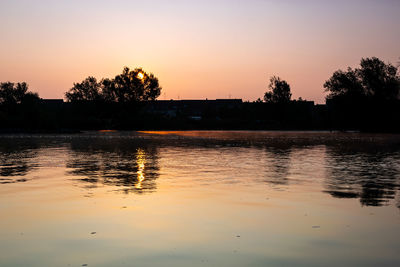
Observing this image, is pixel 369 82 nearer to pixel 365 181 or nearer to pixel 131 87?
pixel 131 87

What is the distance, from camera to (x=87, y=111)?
161625 mm

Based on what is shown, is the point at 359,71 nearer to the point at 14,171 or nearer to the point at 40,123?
the point at 40,123

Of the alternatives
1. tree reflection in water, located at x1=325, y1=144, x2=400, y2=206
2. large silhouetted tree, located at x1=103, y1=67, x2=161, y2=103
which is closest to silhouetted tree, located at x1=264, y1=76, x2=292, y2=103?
large silhouetted tree, located at x1=103, y1=67, x2=161, y2=103

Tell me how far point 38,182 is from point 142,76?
138m

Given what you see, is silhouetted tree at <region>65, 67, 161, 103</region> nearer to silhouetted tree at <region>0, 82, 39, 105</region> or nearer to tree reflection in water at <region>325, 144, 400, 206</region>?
silhouetted tree at <region>0, 82, 39, 105</region>

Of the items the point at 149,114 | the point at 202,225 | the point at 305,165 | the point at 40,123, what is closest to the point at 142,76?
the point at 149,114

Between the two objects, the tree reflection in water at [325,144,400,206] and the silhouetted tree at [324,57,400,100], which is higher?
the silhouetted tree at [324,57,400,100]

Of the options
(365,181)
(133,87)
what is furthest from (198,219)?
(133,87)

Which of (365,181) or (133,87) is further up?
(133,87)

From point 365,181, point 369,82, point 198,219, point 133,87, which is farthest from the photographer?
point 133,87

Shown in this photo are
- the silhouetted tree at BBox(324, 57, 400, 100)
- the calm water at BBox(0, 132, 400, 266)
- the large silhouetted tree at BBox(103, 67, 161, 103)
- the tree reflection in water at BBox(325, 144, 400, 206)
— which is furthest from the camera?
the large silhouetted tree at BBox(103, 67, 161, 103)

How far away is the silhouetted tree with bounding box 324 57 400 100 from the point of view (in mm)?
103000

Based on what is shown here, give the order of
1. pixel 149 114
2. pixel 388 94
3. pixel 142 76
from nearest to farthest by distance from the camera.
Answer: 1. pixel 388 94
2. pixel 149 114
3. pixel 142 76

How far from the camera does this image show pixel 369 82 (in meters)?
105
